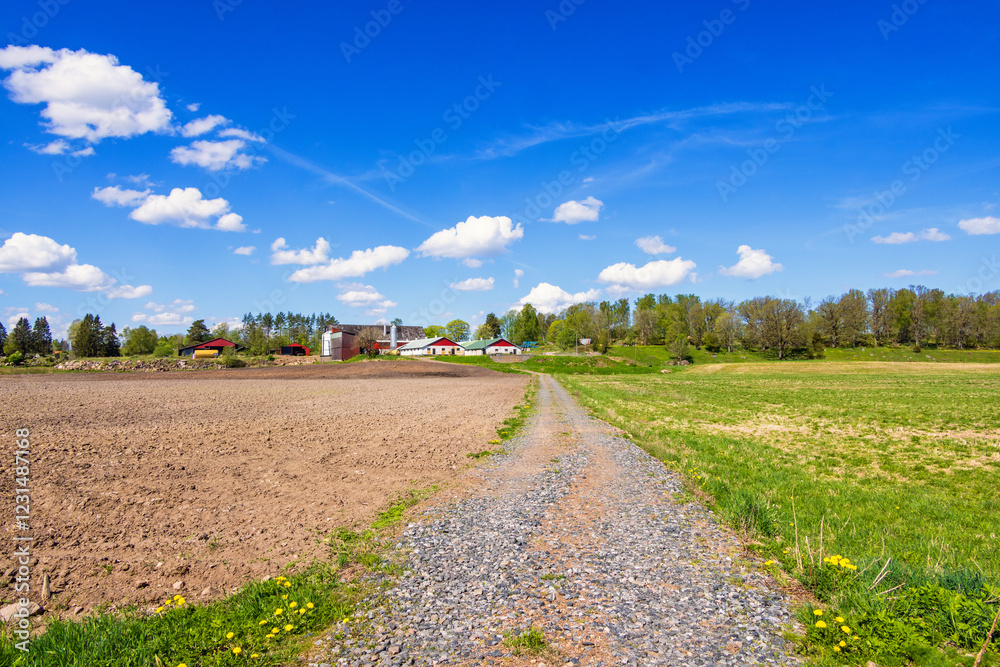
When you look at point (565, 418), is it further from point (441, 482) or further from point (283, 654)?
point (283, 654)

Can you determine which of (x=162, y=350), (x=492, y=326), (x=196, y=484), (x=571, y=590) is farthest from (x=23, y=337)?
(x=571, y=590)

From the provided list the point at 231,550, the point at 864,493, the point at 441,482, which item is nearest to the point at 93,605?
the point at 231,550

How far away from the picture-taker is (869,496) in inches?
492

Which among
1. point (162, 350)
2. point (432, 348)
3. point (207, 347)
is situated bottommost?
point (432, 348)

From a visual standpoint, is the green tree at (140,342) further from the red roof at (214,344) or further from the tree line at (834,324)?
the tree line at (834,324)

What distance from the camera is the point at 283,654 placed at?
549 centimetres

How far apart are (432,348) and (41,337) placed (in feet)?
364

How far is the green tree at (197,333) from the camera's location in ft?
495

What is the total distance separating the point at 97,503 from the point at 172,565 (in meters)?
3.91

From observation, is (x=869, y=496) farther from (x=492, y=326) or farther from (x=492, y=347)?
(x=492, y=326)

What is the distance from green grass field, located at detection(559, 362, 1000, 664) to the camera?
5879 mm

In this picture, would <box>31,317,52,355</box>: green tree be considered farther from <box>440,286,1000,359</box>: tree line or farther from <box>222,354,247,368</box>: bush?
<box>440,286,1000,359</box>: tree line

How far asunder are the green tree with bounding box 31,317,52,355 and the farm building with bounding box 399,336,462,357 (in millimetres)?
97568

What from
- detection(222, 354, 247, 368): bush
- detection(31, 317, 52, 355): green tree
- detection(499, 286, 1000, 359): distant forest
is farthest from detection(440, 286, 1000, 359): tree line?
detection(31, 317, 52, 355): green tree
